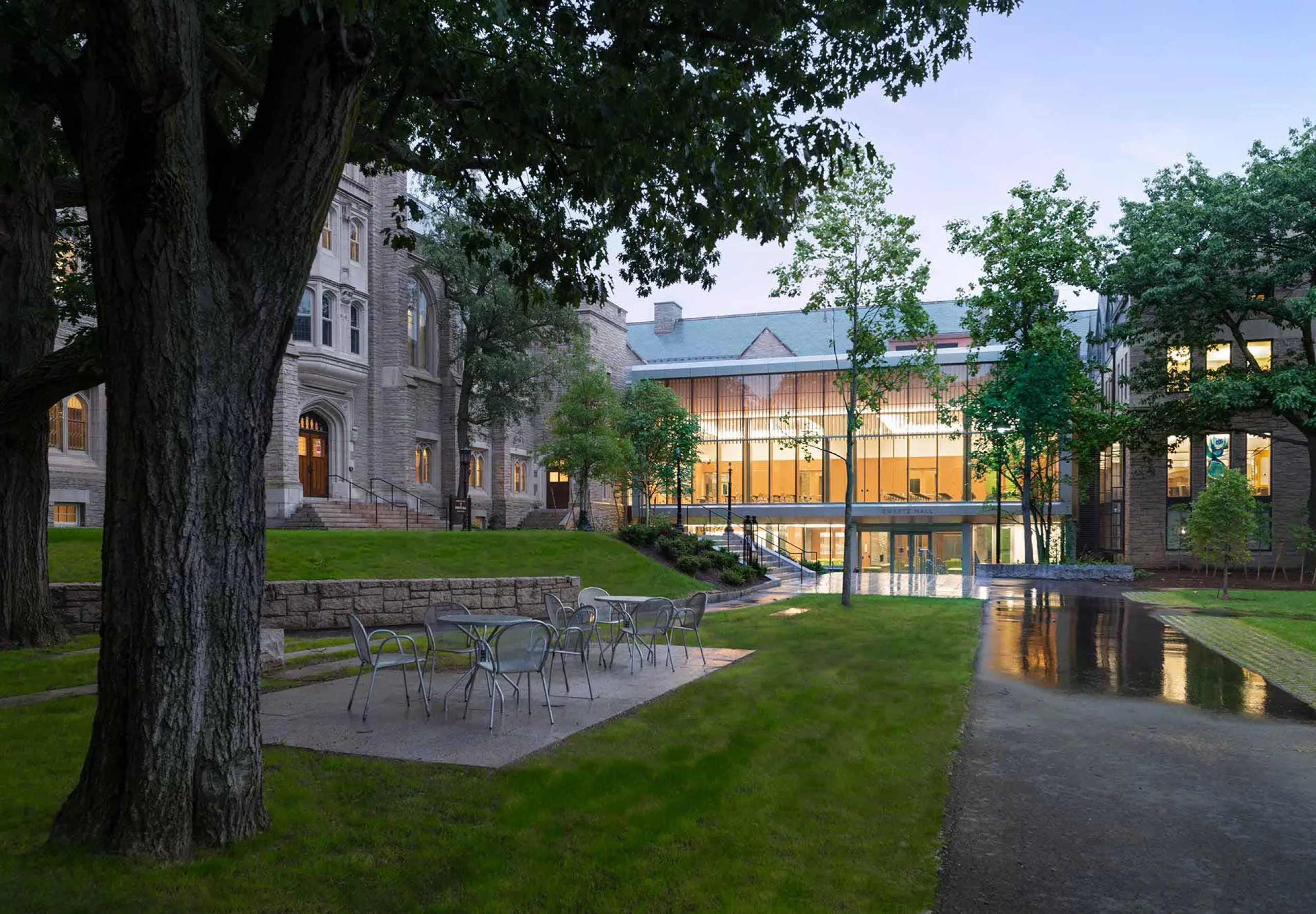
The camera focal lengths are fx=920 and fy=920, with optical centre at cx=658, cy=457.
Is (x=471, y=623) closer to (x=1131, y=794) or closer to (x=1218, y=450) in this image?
(x=1131, y=794)

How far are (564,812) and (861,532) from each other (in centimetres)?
4655

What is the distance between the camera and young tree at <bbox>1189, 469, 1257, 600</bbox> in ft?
80.8

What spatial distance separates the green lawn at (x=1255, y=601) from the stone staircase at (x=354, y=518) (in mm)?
22322

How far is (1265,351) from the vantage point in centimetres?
3778

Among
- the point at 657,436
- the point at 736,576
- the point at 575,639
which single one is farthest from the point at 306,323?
the point at 575,639

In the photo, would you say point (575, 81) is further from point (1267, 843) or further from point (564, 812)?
point (1267, 843)

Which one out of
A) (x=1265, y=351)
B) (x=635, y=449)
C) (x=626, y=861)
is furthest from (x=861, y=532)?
(x=626, y=861)

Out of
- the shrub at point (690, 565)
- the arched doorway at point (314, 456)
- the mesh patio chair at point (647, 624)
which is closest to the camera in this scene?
the mesh patio chair at point (647, 624)

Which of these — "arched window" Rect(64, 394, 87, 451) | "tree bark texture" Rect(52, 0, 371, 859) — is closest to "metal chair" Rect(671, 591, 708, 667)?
"tree bark texture" Rect(52, 0, 371, 859)

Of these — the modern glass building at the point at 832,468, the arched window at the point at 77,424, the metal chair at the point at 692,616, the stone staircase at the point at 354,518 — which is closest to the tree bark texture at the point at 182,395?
the metal chair at the point at 692,616

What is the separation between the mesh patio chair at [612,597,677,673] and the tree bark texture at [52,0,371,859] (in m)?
6.20

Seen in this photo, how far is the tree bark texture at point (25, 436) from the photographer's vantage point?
11844 millimetres

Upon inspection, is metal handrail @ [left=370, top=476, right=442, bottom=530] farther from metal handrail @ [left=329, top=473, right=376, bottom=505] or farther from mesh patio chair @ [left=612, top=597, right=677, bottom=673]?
mesh patio chair @ [left=612, top=597, right=677, bottom=673]

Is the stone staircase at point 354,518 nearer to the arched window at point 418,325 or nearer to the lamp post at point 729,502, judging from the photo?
the arched window at point 418,325
